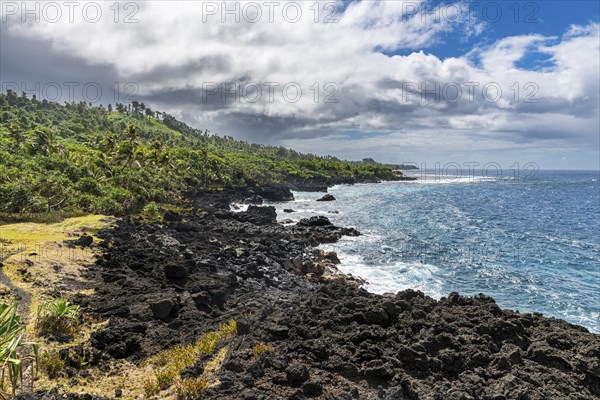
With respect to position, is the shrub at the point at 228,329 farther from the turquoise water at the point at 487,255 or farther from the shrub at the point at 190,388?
the turquoise water at the point at 487,255

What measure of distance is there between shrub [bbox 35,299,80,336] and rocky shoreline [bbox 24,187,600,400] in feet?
5.12

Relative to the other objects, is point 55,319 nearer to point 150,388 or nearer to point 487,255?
point 150,388

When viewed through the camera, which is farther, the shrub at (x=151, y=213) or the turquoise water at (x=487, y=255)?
the shrub at (x=151, y=213)

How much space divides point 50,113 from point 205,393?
202777mm

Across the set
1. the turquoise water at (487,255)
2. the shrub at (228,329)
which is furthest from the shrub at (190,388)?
the turquoise water at (487,255)

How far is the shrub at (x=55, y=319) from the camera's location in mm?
15477

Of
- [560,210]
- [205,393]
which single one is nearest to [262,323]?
[205,393]

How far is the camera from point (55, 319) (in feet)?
51.6

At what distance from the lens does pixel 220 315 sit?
19.6m

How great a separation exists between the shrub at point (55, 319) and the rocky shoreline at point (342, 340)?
1.56 meters

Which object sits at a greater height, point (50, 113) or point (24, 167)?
point (50, 113)

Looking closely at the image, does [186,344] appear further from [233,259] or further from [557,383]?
[233,259]

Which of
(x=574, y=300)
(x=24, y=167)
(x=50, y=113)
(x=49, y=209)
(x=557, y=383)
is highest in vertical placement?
(x=50, y=113)

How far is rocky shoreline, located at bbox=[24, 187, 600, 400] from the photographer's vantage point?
12.0 metres
